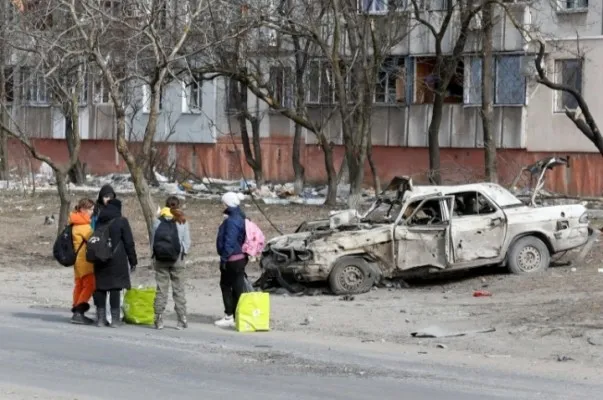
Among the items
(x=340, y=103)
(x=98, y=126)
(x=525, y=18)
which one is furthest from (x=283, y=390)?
(x=98, y=126)

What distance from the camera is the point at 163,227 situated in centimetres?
1550

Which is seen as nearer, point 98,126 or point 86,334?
point 86,334

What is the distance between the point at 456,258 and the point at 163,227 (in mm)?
5730

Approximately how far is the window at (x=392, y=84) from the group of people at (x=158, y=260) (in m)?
25.4

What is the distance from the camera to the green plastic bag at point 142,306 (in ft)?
52.4

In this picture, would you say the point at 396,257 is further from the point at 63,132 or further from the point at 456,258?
the point at 63,132

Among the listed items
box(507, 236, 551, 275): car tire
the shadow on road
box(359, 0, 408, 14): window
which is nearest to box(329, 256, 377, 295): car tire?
box(507, 236, 551, 275): car tire

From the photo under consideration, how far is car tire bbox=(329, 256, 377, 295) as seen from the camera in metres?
19.0

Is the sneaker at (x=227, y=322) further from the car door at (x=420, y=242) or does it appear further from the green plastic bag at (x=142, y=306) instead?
the car door at (x=420, y=242)

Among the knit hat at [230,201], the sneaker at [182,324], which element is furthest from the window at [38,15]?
the sneaker at [182,324]

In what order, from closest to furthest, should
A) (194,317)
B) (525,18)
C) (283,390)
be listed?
1. (283,390)
2. (194,317)
3. (525,18)

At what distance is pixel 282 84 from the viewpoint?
3825 centimetres

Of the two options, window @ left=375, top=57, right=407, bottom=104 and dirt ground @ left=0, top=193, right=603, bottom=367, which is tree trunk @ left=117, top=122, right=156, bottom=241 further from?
window @ left=375, top=57, right=407, bottom=104

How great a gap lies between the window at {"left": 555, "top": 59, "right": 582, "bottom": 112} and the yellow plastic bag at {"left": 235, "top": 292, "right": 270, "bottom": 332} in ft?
78.1
